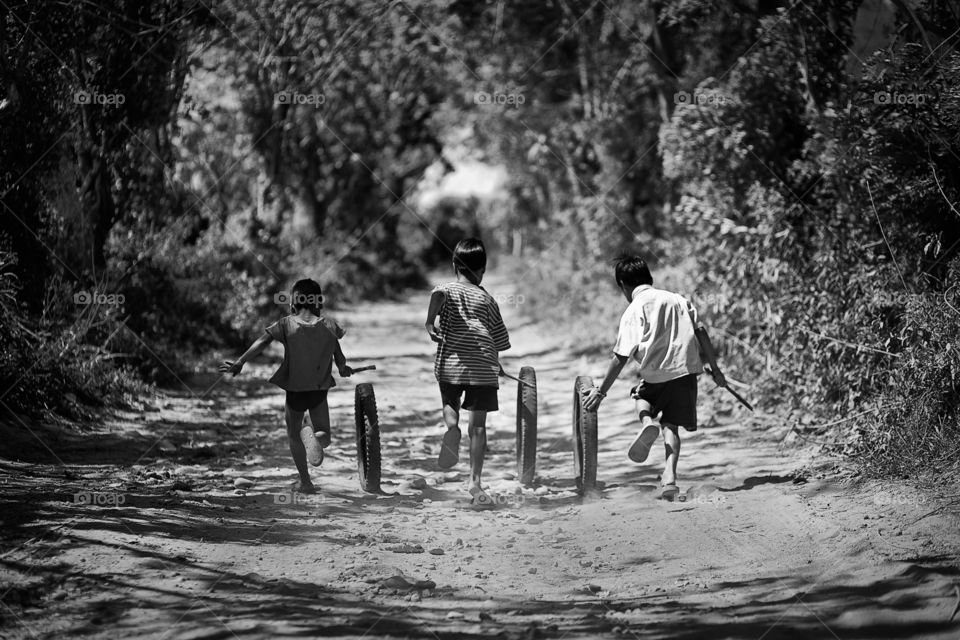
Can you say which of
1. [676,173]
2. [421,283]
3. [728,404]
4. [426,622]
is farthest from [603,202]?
[421,283]

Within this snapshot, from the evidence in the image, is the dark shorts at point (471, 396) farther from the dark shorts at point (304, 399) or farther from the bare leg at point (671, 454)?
the bare leg at point (671, 454)

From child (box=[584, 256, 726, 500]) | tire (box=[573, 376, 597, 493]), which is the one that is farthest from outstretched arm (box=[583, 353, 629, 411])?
tire (box=[573, 376, 597, 493])

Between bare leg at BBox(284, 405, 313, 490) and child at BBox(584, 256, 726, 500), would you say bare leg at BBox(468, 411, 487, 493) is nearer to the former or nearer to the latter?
child at BBox(584, 256, 726, 500)

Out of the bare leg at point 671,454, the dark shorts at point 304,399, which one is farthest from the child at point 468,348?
the bare leg at point 671,454

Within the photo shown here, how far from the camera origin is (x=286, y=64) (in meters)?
20.0

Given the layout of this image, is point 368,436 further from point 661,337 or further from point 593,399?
point 661,337

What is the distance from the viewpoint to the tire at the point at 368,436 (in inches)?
266

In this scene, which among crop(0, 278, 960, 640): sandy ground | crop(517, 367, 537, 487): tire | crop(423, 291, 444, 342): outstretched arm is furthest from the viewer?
crop(517, 367, 537, 487): tire

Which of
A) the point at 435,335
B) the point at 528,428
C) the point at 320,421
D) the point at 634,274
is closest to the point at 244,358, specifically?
the point at 320,421

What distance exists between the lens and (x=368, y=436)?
6.78m

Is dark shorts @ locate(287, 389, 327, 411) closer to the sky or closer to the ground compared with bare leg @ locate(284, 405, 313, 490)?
closer to the sky

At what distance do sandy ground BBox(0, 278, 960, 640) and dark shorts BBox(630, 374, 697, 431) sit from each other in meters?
0.54

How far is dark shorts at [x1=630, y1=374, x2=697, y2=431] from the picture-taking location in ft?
21.8

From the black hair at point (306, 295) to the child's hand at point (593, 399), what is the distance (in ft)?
6.51
